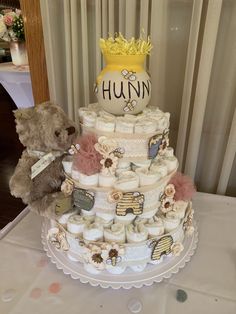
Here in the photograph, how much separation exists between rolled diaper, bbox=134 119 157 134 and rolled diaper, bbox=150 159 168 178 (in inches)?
3.8

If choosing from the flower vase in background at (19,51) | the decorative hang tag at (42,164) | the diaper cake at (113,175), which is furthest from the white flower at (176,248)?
the flower vase in background at (19,51)

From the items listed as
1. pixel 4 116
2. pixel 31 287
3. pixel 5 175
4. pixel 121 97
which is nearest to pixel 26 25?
pixel 121 97

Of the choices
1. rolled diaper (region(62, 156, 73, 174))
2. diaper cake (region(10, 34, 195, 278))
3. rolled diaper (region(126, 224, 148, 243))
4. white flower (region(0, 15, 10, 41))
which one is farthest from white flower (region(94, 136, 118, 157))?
white flower (region(0, 15, 10, 41))

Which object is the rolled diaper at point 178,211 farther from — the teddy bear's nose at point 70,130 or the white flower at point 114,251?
the teddy bear's nose at point 70,130

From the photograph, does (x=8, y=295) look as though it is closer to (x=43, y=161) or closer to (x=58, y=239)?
(x=58, y=239)

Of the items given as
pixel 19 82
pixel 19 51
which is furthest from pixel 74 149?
pixel 19 51

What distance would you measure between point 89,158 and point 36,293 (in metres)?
0.36

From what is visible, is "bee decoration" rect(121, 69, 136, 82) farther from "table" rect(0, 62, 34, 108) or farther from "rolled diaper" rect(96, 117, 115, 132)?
"table" rect(0, 62, 34, 108)

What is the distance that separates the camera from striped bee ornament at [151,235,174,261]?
0.71 meters

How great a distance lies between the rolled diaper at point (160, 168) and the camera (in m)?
0.70

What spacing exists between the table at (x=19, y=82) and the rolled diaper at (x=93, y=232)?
1481 mm

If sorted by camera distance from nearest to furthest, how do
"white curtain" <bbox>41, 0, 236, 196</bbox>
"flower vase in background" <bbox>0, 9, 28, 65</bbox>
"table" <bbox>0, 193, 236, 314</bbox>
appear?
"table" <bbox>0, 193, 236, 314</bbox>, "white curtain" <bbox>41, 0, 236, 196</bbox>, "flower vase in background" <bbox>0, 9, 28, 65</bbox>

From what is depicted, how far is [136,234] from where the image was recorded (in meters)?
0.69

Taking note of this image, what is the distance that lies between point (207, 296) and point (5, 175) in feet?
A: 6.14
